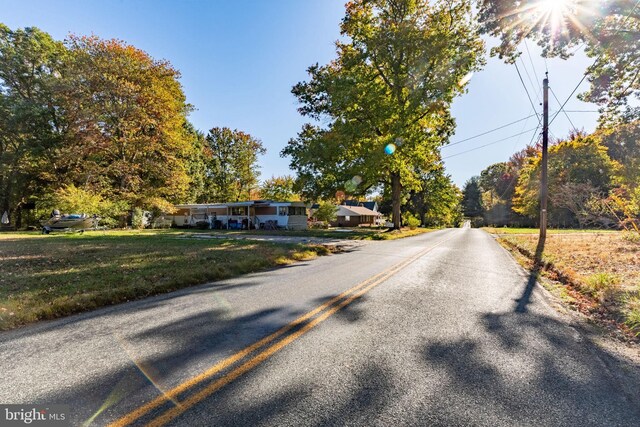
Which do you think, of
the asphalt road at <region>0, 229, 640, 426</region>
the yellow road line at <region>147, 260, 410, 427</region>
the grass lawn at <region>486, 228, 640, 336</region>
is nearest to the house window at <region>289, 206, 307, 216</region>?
the grass lawn at <region>486, 228, 640, 336</region>

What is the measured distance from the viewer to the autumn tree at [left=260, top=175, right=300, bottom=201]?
49875 mm

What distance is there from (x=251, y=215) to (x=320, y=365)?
32.3m

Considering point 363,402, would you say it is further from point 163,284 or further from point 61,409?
point 163,284

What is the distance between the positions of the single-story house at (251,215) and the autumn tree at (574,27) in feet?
79.6

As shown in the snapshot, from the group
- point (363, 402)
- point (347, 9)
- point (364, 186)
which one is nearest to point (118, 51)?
point (347, 9)

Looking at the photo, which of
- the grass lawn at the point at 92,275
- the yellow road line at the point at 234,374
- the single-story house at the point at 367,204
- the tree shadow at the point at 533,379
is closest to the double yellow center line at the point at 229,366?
the yellow road line at the point at 234,374

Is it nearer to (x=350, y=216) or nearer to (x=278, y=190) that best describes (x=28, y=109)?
(x=278, y=190)

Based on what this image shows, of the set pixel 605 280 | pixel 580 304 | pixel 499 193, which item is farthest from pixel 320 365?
pixel 499 193

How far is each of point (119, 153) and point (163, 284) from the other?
96.9 ft

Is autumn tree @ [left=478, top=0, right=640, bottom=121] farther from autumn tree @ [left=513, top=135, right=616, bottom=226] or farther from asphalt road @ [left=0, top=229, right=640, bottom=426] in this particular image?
autumn tree @ [left=513, top=135, right=616, bottom=226]

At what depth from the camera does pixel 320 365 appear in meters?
3.08

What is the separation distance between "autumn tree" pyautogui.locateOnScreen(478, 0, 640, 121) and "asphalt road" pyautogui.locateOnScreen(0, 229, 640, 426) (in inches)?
404

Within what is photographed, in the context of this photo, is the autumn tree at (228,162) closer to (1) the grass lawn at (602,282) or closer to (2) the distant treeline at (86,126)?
(2) the distant treeline at (86,126)

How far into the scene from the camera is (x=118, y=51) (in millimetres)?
28344
